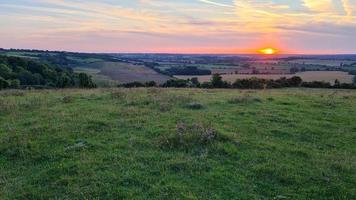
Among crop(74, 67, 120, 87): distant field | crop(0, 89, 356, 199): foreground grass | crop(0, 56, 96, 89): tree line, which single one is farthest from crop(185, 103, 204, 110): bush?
crop(0, 56, 96, 89): tree line

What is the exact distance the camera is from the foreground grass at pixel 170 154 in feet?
30.7

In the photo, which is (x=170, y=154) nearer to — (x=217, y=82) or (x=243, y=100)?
(x=243, y=100)

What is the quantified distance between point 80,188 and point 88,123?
23.6ft

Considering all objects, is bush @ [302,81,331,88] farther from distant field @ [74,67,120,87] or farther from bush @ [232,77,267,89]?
distant field @ [74,67,120,87]

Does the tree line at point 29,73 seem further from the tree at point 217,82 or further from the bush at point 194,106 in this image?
the bush at point 194,106

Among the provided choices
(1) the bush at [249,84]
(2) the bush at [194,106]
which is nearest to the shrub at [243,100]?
(2) the bush at [194,106]

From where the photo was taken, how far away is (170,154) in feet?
39.0

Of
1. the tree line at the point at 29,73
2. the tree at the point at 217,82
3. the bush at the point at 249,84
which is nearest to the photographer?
the bush at the point at 249,84

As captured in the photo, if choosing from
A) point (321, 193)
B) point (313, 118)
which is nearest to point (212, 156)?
point (321, 193)

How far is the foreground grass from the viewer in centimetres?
934

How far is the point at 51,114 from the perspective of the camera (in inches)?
724

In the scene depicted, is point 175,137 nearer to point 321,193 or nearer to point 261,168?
point 261,168

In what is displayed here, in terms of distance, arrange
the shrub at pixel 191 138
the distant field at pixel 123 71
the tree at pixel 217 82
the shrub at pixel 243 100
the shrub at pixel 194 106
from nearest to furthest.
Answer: the shrub at pixel 191 138, the shrub at pixel 194 106, the shrub at pixel 243 100, the tree at pixel 217 82, the distant field at pixel 123 71

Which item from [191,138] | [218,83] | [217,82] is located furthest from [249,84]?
[191,138]
